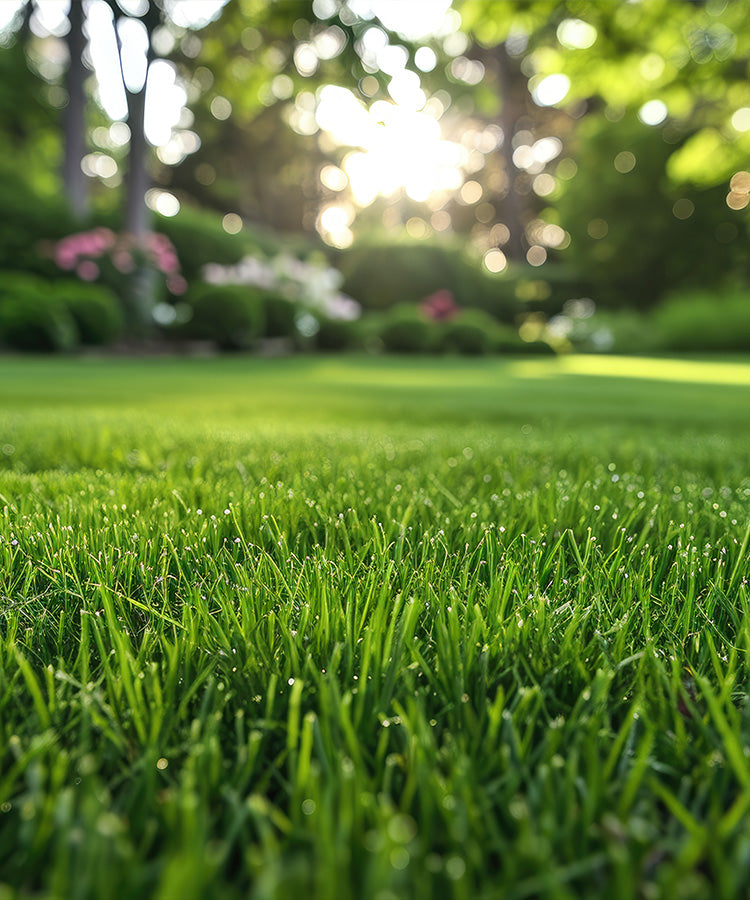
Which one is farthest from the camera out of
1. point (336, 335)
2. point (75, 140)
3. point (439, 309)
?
point (439, 309)

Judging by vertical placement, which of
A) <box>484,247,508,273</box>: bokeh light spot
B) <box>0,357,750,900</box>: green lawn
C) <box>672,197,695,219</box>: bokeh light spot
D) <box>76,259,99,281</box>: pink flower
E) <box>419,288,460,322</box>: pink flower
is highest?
<box>672,197,695,219</box>: bokeh light spot

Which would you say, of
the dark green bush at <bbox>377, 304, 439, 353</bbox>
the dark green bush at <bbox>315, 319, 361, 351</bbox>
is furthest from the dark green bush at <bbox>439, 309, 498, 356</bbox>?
the dark green bush at <bbox>315, 319, 361, 351</bbox>

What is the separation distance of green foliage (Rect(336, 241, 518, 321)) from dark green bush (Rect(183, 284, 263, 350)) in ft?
36.9

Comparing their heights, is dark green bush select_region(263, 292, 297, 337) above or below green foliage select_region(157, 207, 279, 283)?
below

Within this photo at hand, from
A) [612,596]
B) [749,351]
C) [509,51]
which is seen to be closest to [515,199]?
[509,51]

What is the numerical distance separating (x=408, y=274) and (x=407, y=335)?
8.73 meters

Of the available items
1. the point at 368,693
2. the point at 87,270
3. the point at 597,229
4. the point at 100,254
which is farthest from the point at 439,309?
the point at 368,693

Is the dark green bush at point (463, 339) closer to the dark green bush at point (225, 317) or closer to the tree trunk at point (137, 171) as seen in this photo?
the dark green bush at point (225, 317)

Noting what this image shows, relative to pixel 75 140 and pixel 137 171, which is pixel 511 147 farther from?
pixel 137 171

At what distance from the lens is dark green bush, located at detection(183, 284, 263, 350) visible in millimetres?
14969

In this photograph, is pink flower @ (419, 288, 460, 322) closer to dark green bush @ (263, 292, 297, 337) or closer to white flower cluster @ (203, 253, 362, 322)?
white flower cluster @ (203, 253, 362, 322)

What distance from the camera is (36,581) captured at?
1491mm

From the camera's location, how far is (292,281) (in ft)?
60.9

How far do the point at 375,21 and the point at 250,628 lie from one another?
52.6 ft
